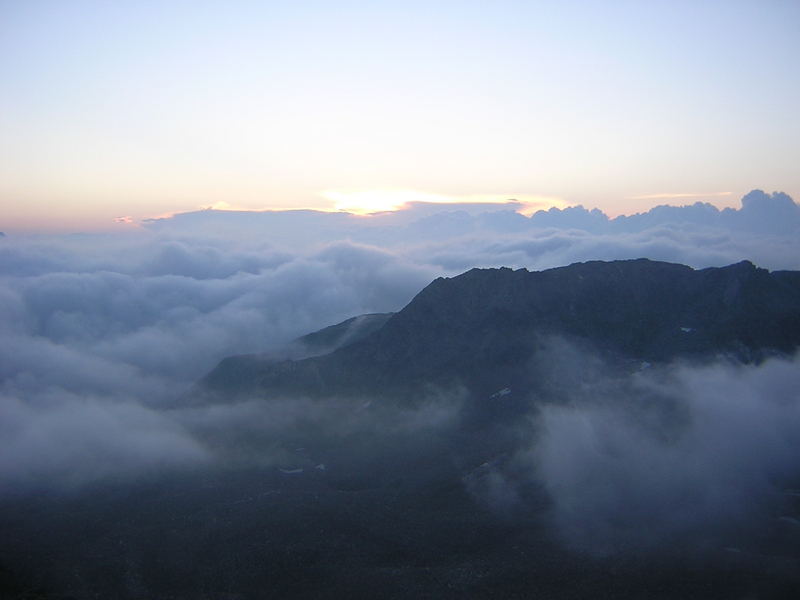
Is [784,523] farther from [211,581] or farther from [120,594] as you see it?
[120,594]

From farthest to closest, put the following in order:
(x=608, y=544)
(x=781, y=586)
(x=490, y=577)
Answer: (x=608, y=544) < (x=490, y=577) < (x=781, y=586)

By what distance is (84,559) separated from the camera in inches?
7490

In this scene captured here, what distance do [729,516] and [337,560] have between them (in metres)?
127

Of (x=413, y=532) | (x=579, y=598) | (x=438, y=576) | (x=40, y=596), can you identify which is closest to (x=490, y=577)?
(x=438, y=576)

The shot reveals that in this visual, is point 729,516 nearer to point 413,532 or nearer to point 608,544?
point 608,544

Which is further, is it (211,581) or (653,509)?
(653,509)

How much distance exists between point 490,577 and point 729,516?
85.4 m

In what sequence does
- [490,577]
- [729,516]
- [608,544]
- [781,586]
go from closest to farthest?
1. [781,586]
2. [490,577]
3. [608,544]
4. [729,516]

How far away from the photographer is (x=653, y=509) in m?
200

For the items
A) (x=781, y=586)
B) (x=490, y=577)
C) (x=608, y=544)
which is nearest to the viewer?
(x=781, y=586)

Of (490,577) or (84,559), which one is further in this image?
(84,559)

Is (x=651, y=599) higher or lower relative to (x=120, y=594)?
higher

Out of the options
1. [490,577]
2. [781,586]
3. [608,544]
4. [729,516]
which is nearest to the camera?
[781,586]

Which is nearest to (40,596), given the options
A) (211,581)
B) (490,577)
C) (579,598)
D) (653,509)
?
(211,581)
